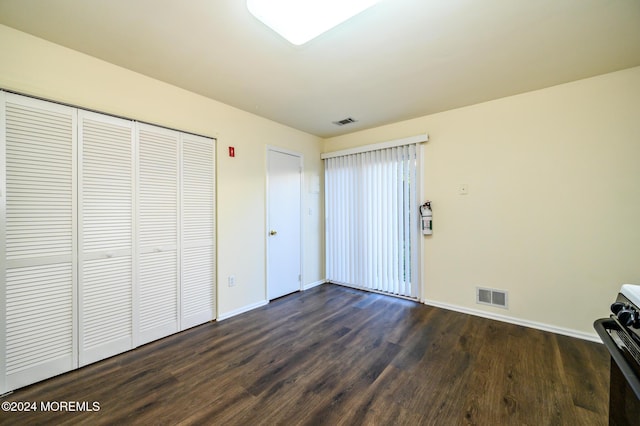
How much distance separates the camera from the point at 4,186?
5.54ft

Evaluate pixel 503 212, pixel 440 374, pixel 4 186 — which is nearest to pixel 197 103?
pixel 4 186

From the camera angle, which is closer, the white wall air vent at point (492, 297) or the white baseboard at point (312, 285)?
the white wall air vent at point (492, 297)

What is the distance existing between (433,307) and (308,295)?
1732mm

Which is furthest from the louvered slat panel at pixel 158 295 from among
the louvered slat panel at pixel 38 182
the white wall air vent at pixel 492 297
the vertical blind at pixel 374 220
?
the white wall air vent at pixel 492 297

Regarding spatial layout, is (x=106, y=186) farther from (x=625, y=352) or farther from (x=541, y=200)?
(x=541, y=200)

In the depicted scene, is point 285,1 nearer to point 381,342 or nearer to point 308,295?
point 381,342

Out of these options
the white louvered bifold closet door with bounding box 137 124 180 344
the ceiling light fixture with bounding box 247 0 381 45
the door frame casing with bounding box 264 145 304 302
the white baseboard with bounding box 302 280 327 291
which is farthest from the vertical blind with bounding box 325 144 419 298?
the white louvered bifold closet door with bounding box 137 124 180 344

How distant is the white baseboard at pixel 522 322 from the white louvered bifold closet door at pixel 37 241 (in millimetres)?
3755

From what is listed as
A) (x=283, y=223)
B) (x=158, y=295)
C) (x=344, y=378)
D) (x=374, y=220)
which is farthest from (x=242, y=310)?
(x=374, y=220)

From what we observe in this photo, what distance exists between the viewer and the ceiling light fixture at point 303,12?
1.34 meters

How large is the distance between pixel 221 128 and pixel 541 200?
11.9ft

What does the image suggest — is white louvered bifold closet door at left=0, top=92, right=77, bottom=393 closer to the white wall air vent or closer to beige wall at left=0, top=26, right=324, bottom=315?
beige wall at left=0, top=26, right=324, bottom=315

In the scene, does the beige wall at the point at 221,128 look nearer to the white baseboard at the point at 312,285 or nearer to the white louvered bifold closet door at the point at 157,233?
the white baseboard at the point at 312,285

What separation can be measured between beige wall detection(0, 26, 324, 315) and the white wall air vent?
7.77 feet
